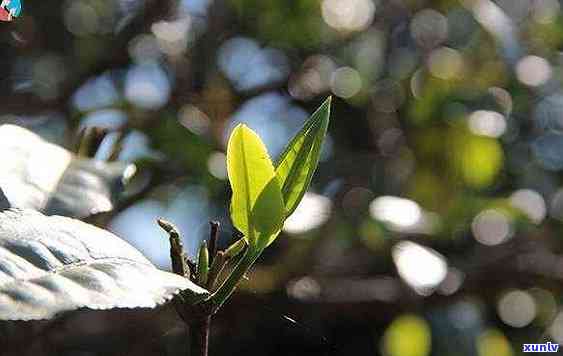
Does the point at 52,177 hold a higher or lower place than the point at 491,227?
higher

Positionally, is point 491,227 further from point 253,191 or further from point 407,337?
point 253,191

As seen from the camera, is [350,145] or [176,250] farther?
[350,145]

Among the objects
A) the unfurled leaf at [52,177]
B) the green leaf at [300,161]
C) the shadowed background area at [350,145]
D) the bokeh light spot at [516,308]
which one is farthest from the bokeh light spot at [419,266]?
the green leaf at [300,161]

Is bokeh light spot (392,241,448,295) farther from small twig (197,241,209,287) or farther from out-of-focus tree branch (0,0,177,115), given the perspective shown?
small twig (197,241,209,287)

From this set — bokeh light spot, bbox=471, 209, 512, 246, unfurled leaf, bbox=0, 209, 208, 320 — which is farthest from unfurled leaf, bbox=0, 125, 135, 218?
bokeh light spot, bbox=471, 209, 512, 246

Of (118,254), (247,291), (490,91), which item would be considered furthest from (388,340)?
(118,254)

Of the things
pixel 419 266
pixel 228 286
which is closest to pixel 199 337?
pixel 228 286
